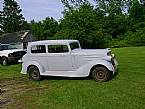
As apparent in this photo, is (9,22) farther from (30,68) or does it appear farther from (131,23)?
(30,68)

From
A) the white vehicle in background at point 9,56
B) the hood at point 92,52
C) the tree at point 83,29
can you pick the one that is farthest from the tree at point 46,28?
the hood at point 92,52

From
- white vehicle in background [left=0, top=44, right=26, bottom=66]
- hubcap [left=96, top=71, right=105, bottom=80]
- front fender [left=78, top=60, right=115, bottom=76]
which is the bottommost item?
hubcap [left=96, top=71, right=105, bottom=80]

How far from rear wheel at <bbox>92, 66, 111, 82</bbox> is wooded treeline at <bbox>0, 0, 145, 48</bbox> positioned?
36.6 meters

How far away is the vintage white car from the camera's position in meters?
13.3

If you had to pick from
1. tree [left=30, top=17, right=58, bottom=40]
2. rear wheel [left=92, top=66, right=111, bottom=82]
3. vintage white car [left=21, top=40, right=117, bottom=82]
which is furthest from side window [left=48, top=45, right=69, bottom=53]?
tree [left=30, top=17, right=58, bottom=40]

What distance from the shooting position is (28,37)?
231 feet

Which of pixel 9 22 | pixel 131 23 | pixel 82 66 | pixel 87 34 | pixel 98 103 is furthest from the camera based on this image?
pixel 9 22

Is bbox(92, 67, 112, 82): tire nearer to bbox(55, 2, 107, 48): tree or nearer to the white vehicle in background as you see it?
the white vehicle in background

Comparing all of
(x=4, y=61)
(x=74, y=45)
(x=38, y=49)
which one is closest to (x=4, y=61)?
(x=4, y=61)

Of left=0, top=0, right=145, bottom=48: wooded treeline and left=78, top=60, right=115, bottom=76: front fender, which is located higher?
left=0, top=0, right=145, bottom=48: wooded treeline

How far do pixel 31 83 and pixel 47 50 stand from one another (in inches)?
62.2

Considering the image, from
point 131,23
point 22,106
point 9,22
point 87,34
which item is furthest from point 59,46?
point 9,22

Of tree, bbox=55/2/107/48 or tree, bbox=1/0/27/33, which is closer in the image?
tree, bbox=55/2/107/48

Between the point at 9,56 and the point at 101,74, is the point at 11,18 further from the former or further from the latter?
the point at 101,74
